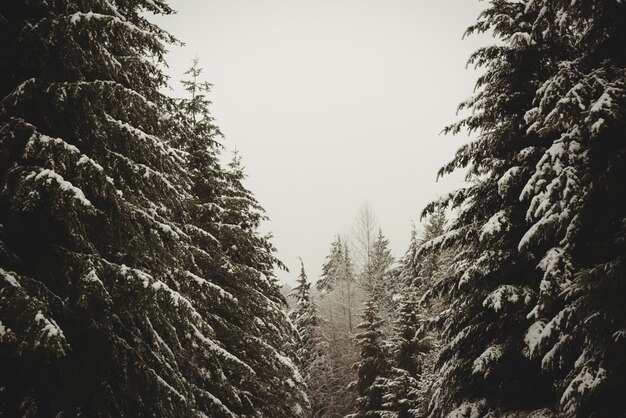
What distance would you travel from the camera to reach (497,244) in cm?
816

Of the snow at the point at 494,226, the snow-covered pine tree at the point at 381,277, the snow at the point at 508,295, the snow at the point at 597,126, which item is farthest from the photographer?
the snow-covered pine tree at the point at 381,277

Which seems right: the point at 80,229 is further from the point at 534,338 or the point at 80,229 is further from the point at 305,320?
the point at 305,320

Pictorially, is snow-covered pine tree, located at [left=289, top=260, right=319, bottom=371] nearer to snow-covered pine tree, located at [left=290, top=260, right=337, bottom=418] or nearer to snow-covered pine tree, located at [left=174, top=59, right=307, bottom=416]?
snow-covered pine tree, located at [left=290, top=260, right=337, bottom=418]

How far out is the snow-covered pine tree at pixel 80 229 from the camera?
4.23 metres

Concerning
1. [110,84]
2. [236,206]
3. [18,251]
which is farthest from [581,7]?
[236,206]

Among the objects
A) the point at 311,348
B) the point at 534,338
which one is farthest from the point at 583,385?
the point at 311,348

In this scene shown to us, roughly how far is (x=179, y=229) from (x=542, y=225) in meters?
6.33

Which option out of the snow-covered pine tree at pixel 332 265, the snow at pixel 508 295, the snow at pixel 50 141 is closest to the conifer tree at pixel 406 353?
the snow at pixel 508 295

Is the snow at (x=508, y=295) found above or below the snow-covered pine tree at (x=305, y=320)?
below

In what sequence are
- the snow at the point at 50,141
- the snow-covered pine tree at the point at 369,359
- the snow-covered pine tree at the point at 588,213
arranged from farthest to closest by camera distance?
the snow-covered pine tree at the point at 369,359
the snow-covered pine tree at the point at 588,213
the snow at the point at 50,141

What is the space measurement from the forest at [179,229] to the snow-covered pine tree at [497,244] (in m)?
0.04

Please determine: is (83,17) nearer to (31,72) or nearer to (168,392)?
(31,72)

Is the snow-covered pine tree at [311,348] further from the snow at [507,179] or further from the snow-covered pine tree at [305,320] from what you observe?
the snow at [507,179]

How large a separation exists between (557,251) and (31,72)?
28.8 ft
